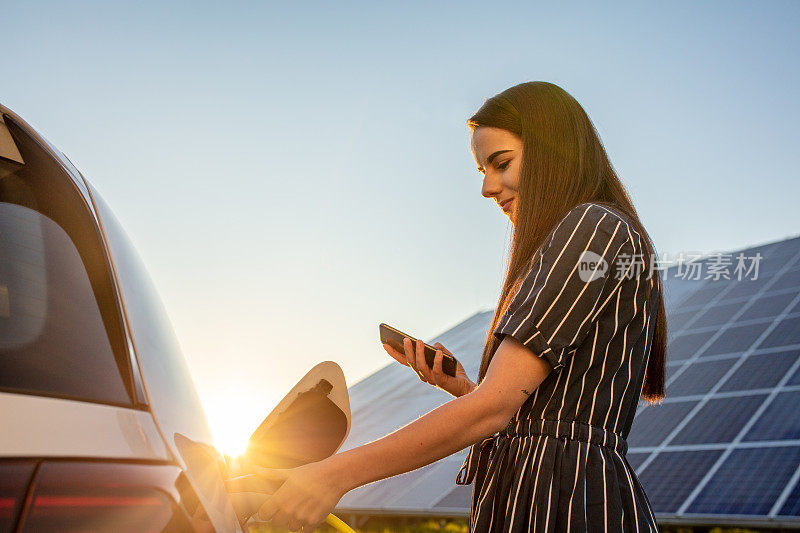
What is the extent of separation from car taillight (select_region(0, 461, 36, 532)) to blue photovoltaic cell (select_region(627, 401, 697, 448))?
7.37 m

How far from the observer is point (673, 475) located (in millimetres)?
6672

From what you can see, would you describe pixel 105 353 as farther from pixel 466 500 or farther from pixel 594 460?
pixel 466 500

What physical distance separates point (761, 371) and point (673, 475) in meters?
1.95

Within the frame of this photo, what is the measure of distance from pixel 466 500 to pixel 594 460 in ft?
20.2

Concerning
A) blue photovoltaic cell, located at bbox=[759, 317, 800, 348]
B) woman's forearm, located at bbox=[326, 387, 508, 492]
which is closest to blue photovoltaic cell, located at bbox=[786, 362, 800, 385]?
blue photovoltaic cell, located at bbox=[759, 317, 800, 348]

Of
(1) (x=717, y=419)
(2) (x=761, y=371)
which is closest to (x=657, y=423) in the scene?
(1) (x=717, y=419)

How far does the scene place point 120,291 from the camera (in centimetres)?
109

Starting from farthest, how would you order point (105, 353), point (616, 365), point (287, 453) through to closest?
point (616, 365) → point (287, 453) → point (105, 353)

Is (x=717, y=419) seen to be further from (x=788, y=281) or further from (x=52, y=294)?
(x=52, y=294)

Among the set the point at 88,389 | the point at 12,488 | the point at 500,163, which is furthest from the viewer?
the point at 500,163

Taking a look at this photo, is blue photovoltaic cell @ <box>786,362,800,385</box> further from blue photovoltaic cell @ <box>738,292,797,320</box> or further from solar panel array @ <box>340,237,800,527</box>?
blue photovoltaic cell @ <box>738,292,797,320</box>

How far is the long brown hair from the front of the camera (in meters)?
1.77

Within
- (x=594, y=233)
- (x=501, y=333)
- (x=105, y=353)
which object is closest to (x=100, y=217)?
(x=105, y=353)

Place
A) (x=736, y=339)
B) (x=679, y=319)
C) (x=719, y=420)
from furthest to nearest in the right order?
(x=679, y=319), (x=736, y=339), (x=719, y=420)
